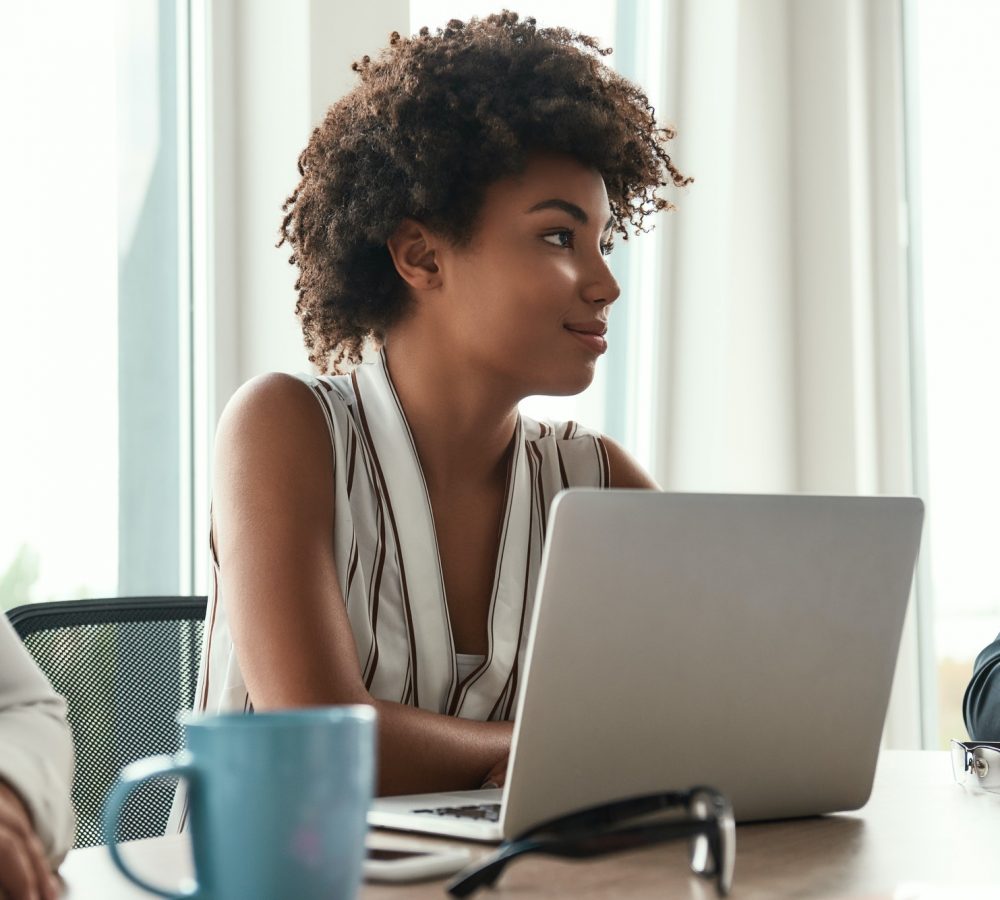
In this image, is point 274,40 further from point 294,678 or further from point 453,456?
point 294,678

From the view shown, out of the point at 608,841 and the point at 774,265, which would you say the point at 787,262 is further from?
the point at 608,841

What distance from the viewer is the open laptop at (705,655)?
2.68ft

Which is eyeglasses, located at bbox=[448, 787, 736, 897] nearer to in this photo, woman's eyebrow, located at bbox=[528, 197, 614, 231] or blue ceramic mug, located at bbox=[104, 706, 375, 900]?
blue ceramic mug, located at bbox=[104, 706, 375, 900]

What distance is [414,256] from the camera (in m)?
1.62

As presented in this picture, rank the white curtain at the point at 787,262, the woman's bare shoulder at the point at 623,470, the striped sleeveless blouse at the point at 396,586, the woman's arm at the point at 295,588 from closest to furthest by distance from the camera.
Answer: the woman's arm at the point at 295,588, the striped sleeveless blouse at the point at 396,586, the woman's bare shoulder at the point at 623,470, the white curtain at the point at 787,262

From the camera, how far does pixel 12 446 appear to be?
77.6 inches

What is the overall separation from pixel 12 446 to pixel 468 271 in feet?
2.72

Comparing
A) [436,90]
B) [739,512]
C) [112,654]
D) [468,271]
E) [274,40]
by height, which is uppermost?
[274,40]

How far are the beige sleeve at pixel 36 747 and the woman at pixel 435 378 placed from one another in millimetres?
424

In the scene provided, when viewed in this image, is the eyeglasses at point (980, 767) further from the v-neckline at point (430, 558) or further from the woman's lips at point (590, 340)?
the woman's lips at point (590, 340)

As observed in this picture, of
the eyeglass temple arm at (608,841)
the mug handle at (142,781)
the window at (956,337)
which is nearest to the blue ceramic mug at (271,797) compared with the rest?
the mug handle at (142,781)

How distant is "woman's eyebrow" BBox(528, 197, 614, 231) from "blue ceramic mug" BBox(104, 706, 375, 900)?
1044 millimetres

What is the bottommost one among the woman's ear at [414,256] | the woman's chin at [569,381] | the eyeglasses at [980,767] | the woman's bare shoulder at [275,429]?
the eyeglasses at [980,767]

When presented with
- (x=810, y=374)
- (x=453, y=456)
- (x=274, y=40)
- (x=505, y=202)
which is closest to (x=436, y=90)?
(x=505, y=202)
